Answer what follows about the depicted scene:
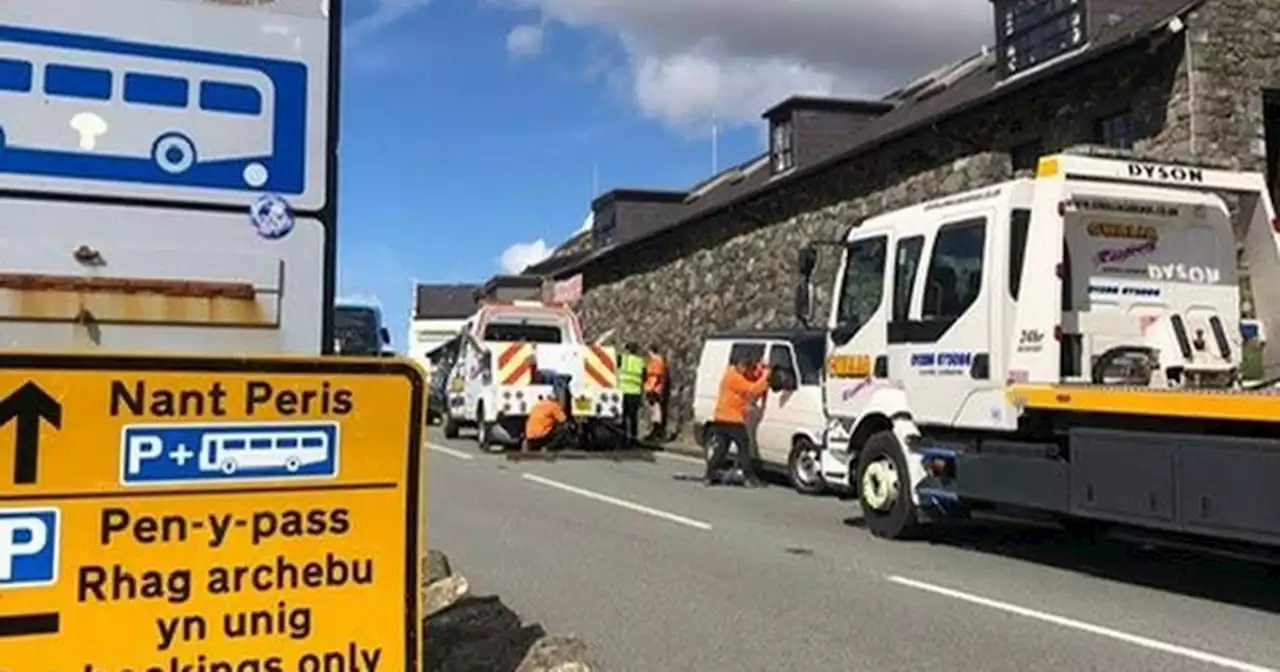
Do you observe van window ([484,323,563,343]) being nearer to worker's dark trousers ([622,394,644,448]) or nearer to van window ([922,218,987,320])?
worker's dark trousers ([622,394,644,448])

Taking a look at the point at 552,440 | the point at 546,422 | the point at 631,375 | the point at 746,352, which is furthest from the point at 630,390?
the point at 746,352

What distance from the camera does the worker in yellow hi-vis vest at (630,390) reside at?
2394 centimetres

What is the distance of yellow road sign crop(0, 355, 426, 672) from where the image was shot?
8.87 ft

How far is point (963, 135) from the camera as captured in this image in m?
19.3

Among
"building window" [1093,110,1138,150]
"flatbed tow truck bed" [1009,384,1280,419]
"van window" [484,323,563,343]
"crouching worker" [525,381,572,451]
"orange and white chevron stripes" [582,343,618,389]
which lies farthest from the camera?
"van window" [484,323,563,343]

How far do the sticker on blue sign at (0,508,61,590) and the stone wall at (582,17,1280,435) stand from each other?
1208 centimetres

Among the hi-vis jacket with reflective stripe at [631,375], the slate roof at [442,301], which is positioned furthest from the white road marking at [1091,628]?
the slate roof at [442,301]

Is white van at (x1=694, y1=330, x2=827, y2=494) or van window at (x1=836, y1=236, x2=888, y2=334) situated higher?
van window at (x1=836, y1=236, x2=888, y2=334)

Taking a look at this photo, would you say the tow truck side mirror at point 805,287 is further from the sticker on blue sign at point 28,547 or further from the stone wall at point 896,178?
the sticker on blue sign at point 28,547

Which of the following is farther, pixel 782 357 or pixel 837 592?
pixel 782 357

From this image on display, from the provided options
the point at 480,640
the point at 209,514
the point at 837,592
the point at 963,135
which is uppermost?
the point at 963,135

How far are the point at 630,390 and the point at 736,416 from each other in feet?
25.0

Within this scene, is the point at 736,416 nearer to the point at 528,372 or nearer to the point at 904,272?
the point at 904,272

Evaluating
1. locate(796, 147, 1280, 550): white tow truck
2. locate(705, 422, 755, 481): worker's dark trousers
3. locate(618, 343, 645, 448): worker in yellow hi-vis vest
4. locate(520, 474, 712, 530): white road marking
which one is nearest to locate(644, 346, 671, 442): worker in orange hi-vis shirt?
locate(618, 343, 645, 448): worker in yellow hi-vis vest
